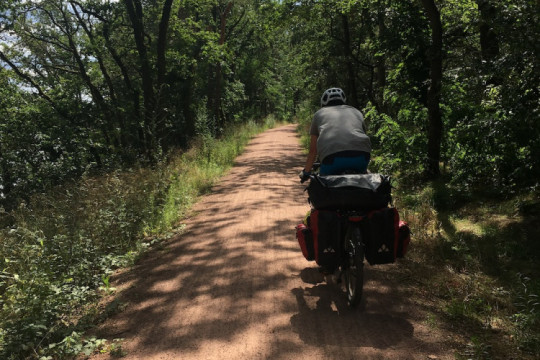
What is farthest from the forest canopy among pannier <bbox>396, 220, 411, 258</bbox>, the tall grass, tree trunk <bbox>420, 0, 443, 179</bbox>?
pannier <bbox>396, 220, 411, 258</bbox>

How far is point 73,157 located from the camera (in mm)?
19234

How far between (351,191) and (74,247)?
4144mm

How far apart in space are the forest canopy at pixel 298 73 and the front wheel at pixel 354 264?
259 centimetres

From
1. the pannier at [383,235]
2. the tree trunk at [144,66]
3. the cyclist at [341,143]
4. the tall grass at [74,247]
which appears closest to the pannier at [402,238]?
the pannier at [383,235]

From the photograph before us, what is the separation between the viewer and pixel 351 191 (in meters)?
3.56

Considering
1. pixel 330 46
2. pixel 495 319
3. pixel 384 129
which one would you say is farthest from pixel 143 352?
pixel 330 46

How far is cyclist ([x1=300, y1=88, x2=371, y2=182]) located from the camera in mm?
3959

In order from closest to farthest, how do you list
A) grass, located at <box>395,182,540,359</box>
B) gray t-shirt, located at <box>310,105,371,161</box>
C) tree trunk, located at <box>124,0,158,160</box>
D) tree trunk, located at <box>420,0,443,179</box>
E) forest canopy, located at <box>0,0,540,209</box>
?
grass, located at <box>395,182,540,359</box>
gray t-shirt, located at <box>310,105,371,161</box>
forest canopy, located at <box>0,0,540,209</box>
tree trunk, located at <box>420,0,443,179</box>
tree trunk, located at <box>124,0,158,160</box>

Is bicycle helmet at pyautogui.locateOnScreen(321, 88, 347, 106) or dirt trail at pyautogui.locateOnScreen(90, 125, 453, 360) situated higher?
bicycle helmet at pyautogui.locateOnScreen(321, 88, 347, 106)

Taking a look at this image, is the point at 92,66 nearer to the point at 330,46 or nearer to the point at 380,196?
the point at 330,46

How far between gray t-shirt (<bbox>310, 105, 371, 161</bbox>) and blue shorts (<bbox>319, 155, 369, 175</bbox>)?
10 centimetres

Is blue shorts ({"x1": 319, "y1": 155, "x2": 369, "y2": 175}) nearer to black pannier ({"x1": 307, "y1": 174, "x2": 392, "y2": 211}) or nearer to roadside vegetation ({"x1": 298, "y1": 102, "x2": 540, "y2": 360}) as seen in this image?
black pannier ({"x1": 307, "y1": 174, "x2": 392, "y2": 211})

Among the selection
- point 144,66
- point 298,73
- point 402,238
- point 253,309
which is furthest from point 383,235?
point 298,73

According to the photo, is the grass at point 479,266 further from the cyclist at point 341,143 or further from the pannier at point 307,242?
the cyclist at point 341,143
